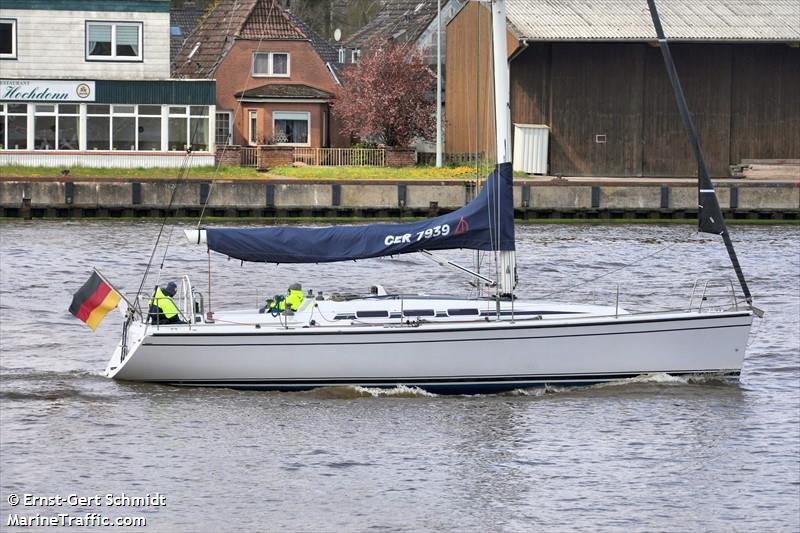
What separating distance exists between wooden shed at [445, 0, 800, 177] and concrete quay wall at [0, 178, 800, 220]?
8.77 m

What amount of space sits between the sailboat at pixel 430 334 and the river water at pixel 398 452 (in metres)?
0.38

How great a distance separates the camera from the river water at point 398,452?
19.0 m

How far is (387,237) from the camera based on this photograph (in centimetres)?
2427

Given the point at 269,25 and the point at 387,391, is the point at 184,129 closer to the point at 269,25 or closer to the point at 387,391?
the point at 269,25

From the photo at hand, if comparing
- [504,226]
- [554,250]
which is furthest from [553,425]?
[554,250]

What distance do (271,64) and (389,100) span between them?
7.65 metres

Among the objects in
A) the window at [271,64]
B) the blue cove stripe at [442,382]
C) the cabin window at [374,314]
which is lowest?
the blue cove stripe at [442,382]

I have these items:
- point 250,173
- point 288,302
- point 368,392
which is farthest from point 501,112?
point 250,173

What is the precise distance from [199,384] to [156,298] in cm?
164

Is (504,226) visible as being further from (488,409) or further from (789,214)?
(789,214)

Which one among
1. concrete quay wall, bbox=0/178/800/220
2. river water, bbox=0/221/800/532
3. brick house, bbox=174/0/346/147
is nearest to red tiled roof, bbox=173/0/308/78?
brick house, bbox=174/0/346/147

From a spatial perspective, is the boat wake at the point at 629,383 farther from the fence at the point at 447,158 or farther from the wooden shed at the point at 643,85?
the fence at the point at 447,158

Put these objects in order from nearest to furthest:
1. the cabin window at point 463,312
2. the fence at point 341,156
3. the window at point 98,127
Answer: the cabin window at point 463,312 → the window at point 98,127 → the fence at point 341,156

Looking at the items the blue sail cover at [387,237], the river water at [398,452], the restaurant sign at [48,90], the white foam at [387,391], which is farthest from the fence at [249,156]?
the white foam at [387,391]
